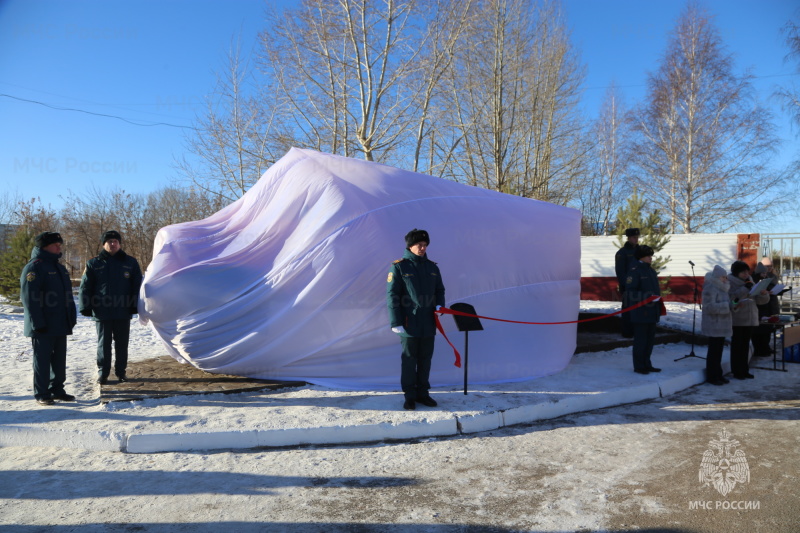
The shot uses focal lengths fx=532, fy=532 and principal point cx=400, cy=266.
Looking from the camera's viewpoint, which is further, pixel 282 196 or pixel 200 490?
pixel 282 196

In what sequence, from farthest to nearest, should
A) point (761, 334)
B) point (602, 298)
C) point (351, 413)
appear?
point (602, 298) → point (761, 334) → point (351, 413)

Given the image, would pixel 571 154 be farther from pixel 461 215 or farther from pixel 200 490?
pixel 200 490

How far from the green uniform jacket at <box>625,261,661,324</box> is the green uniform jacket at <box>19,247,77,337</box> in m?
7.07

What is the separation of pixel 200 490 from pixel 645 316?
601 cm

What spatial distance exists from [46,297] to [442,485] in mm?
4633

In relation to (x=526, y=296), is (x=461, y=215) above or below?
above

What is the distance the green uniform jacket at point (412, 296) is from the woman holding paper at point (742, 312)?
14.6 ft

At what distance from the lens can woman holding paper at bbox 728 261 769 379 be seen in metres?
7.33

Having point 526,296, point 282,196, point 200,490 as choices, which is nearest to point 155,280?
point 282,196

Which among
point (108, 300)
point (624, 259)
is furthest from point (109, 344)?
point (624, 259)

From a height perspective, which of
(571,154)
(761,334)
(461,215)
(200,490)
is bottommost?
(200,490)

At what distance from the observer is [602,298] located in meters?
18.8

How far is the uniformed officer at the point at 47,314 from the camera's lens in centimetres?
561

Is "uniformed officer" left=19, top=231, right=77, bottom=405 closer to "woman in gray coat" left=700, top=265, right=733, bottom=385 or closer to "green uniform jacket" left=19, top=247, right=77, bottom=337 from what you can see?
"green uniform jacket" left=19, top=247, right=77, bottom=337
